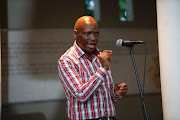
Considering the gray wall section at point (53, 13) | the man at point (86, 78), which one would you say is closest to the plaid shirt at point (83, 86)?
the man at point (86, 78)

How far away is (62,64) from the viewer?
73.5 inches

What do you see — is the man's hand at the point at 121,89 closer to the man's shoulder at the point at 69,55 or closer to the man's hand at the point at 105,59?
the man's hand at the point at 105,59

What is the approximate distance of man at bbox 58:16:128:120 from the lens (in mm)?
1749

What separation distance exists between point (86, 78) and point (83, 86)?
0.16 m

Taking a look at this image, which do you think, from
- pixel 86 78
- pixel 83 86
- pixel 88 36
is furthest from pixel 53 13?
pixel 83 86

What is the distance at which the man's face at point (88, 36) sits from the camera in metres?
1.95

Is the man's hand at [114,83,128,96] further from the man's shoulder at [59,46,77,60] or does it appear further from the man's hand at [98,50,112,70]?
the man's shoulder at [59,46,77,60]

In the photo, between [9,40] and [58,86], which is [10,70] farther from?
[58,86]

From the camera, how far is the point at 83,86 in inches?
→ 68.8

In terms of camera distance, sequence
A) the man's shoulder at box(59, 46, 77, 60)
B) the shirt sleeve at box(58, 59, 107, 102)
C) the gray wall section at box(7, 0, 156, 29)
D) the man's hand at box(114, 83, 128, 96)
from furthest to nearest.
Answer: the gray wall section at box(7, 0, 156, 29), the man's hand at box(114, 83, 128, 96), the man's shoulder at box(59, 46, 77, 60), the shirt sleeve at box(58, 59, 107, 102)

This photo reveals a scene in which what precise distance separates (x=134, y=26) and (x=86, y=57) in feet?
6.70

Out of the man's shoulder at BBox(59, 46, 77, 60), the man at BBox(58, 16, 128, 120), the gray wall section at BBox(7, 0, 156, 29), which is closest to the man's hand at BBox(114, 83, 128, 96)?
the man at BBox(58, 16, 128, 120)

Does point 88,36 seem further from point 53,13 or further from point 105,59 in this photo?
point 53,13

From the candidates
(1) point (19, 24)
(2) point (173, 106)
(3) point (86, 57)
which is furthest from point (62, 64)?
(1) point (19, 24)
